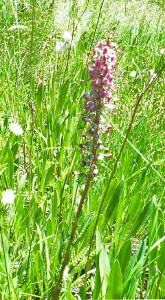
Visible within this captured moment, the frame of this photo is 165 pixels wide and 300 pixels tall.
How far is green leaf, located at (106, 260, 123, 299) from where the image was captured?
97 cm

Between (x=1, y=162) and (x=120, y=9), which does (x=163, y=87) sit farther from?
(x=120, y=9)

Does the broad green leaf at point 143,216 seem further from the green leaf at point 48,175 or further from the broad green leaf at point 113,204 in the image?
the green leaf at point 48,175

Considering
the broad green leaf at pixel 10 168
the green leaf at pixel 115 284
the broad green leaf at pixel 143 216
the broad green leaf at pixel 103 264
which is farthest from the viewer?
the broad green leaf at pixel 10 168

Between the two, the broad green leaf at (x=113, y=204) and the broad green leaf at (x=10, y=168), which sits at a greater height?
the broad green leaf at (x=10, y=168)

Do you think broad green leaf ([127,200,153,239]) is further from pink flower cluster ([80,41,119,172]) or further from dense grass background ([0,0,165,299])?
pink flower cluster ([80,41,119,172])

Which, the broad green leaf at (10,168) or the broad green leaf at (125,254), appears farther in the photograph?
the broad green leaf at (10,168)

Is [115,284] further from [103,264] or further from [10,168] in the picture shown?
[10,168]

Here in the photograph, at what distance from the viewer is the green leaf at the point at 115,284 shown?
38.2 inches

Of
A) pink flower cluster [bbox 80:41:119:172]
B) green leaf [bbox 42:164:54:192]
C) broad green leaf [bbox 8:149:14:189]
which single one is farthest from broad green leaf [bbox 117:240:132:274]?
broad green leaf [bbox 8:149:14:189]

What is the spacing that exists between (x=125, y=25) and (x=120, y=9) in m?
1.40

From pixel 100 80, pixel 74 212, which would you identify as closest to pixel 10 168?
pixel 74 212

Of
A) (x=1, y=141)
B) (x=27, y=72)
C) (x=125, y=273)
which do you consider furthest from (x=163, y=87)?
(x=125, y=273)

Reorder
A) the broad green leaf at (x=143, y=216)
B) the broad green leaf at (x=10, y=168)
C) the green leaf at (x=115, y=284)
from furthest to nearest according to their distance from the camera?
the broad green leaf at (x=10, y=168) → the broad green leaf at (x=143, y=216) → the green leaf at (x=115, y=284)

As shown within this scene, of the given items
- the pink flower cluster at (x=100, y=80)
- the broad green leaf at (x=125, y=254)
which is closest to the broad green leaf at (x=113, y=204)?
the broad green leaf at (x=125, y=254)
